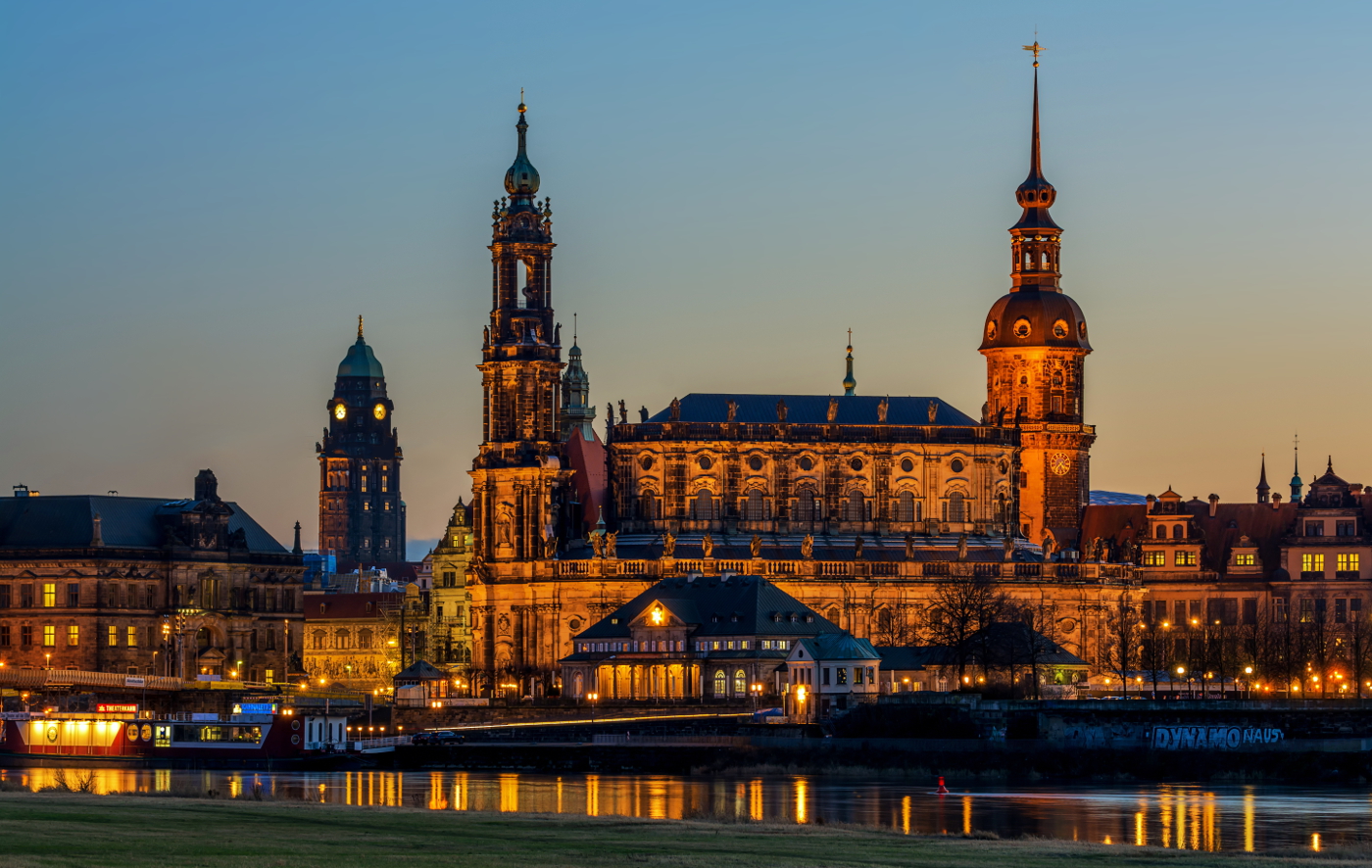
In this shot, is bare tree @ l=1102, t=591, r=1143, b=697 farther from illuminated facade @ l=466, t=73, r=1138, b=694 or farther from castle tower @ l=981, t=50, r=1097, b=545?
castle tower @ l=981, t=50, r=1097, b=545

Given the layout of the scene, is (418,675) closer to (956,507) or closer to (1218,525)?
(956,507)

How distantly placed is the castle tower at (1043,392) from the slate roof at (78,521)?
4737cm

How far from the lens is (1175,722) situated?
3863 inches

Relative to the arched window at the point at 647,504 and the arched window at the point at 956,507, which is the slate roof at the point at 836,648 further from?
the arched window at the point at 956,507

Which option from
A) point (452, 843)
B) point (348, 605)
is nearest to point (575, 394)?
point (348, 605)

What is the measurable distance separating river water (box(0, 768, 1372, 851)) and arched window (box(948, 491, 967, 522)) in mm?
52358

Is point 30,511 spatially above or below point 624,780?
above

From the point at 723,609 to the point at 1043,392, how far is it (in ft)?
108

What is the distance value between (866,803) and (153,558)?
7036 centimetres

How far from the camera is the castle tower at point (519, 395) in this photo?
143 meters

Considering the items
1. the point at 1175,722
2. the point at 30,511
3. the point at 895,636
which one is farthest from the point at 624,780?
the point at 30,511

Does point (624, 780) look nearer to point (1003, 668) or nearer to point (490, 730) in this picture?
point (490, 730)

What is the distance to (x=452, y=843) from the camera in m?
55.1

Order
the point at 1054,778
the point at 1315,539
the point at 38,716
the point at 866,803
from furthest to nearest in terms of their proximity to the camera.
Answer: the point at 1315,539 < the point at 38,716 < the point at 1054,778 < the point at 866,803
